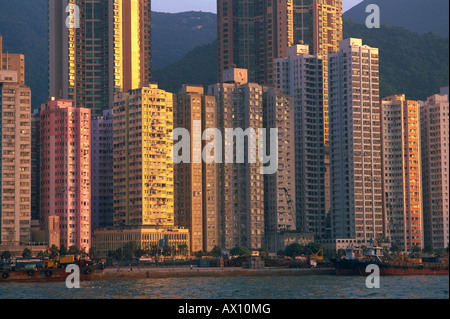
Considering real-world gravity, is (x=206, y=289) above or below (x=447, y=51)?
below
